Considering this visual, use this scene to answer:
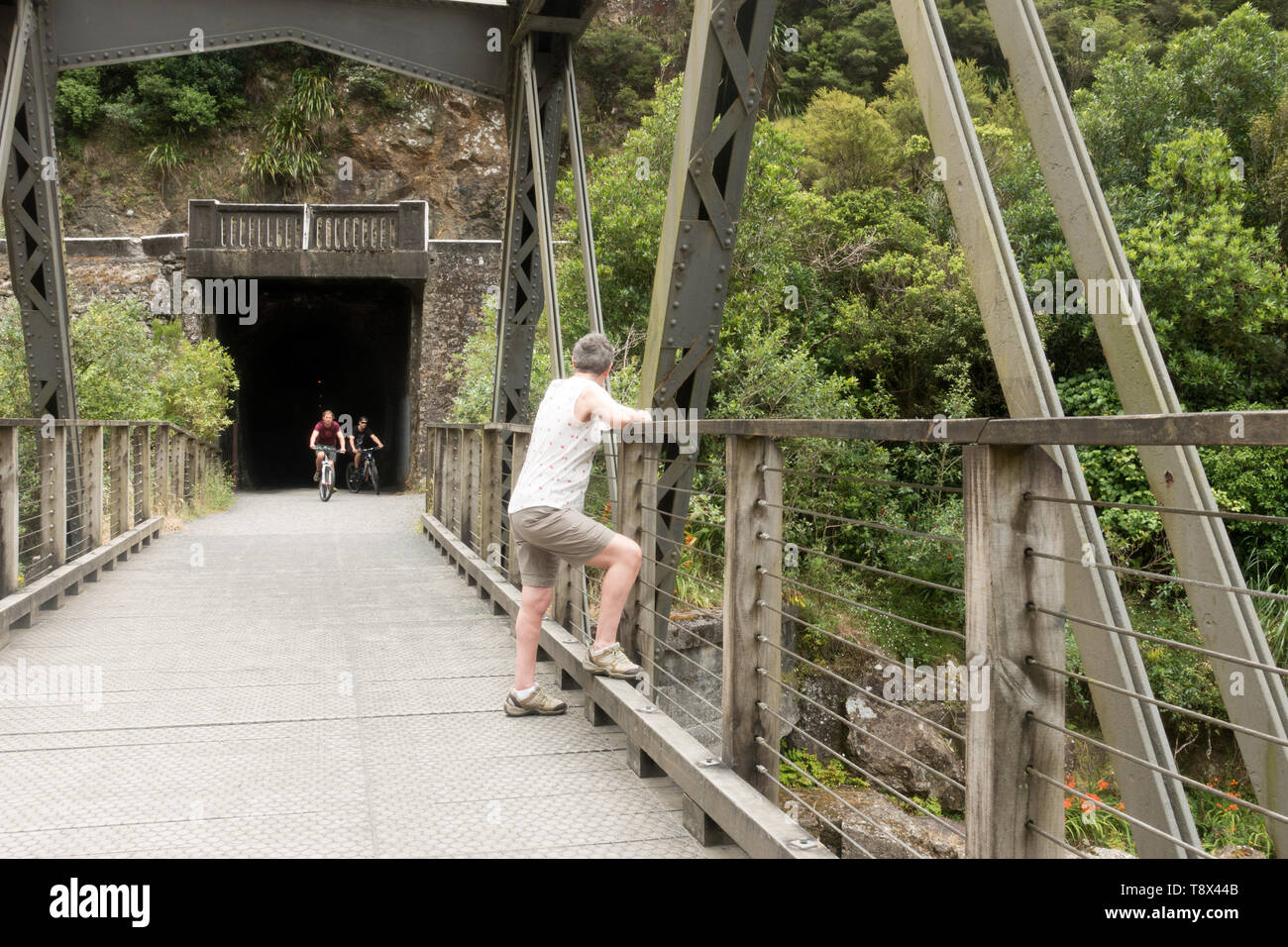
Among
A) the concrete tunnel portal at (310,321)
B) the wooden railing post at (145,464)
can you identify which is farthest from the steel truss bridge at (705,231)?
the concrete tunnel portal at (310,321)

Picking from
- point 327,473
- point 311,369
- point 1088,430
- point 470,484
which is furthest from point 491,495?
point 311,369

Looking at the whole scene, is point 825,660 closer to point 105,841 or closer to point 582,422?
point 582,422

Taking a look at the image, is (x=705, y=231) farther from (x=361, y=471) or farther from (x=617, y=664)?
(x=361, y=471)

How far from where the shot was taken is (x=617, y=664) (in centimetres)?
443

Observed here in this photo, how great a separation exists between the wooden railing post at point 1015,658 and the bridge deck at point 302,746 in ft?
4.45

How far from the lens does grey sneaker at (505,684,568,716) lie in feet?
15.3

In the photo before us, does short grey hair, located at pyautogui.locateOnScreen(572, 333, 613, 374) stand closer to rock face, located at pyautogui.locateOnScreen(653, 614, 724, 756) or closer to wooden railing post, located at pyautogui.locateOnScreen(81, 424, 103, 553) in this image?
wooden railing post, located at pyautogui.locateOnScreen(81, 424, 103, 553)

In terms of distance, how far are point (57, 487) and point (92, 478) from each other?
153cm

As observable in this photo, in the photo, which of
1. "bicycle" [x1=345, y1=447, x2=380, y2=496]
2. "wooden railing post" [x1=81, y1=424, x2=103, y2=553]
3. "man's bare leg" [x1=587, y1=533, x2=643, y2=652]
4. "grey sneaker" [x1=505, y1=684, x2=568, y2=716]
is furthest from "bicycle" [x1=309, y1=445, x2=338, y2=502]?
"man's bare leg" [x1=587, y1=533, x2=643, y2=652]

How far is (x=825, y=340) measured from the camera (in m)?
19.5

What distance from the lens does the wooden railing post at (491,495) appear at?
781 cm

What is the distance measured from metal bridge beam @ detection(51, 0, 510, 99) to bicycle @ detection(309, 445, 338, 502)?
1028 centimetres

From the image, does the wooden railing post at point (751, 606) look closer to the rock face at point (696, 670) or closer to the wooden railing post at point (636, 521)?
the wooden railing post at point (636, 521)

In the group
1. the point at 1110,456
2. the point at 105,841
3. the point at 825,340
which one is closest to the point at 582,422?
the point at 105,841
